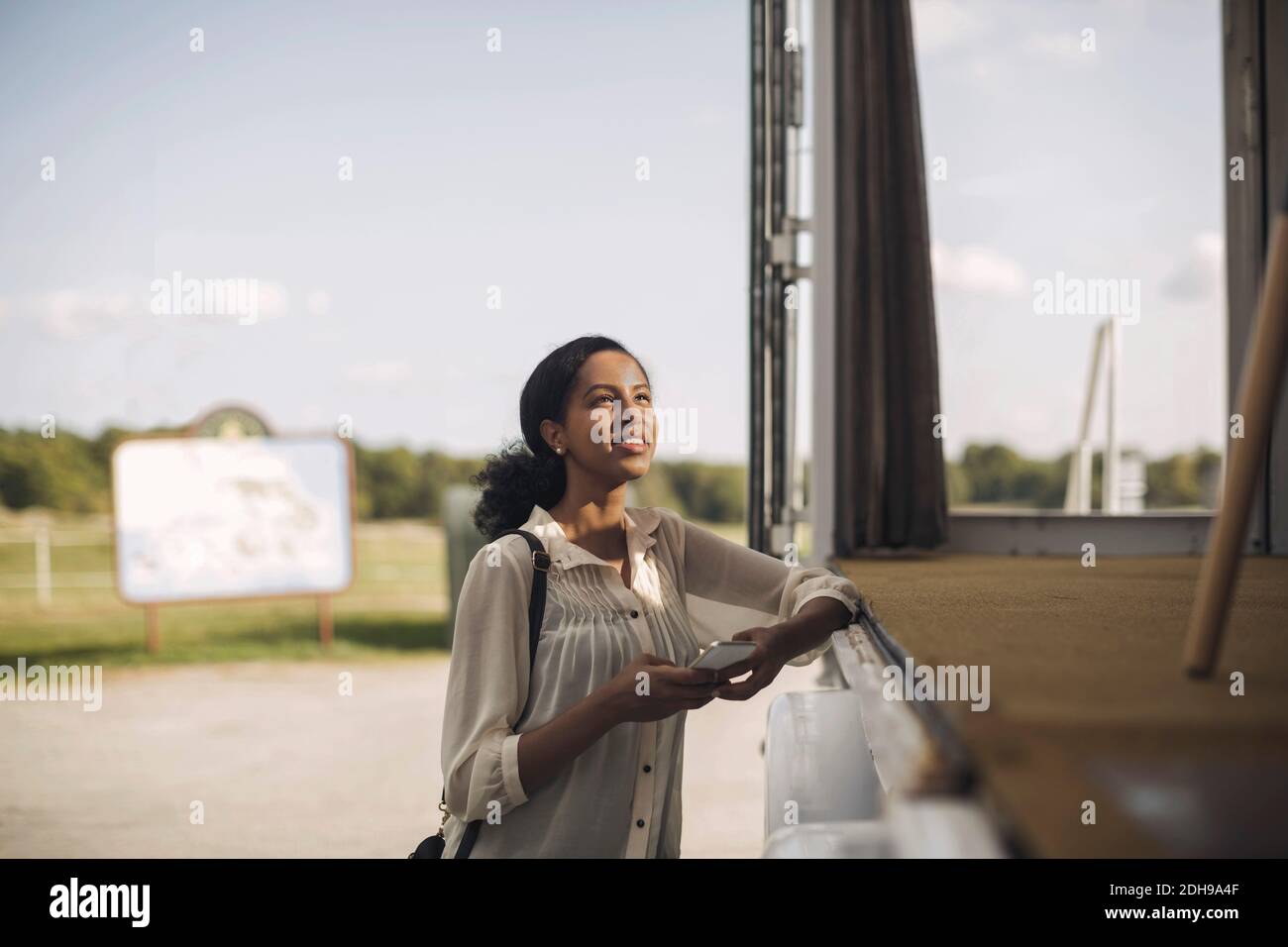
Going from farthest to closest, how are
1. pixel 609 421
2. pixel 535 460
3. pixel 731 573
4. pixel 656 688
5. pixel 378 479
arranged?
pixel 378 479 < pixel 731 573 < pixel 535 460 < pixel 609 421 < pixel 656 688

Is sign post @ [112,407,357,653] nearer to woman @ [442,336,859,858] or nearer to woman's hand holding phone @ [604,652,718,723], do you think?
woman @ [442,336,859,858]

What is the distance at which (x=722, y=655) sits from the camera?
1.22m

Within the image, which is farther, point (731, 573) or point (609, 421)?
point (731, 573)

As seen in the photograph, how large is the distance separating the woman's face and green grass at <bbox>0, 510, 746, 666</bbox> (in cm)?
504

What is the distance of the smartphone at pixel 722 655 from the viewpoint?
3.95 feet

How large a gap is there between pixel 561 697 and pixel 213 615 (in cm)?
823

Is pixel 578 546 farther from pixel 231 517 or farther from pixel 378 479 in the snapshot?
pixel 378 479

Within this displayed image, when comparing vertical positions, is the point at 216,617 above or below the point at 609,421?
below

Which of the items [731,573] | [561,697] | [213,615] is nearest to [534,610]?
[561,697]

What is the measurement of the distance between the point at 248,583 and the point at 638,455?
4997mm

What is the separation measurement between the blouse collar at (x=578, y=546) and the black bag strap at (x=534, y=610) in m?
0.03

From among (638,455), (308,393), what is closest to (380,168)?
(308,393)

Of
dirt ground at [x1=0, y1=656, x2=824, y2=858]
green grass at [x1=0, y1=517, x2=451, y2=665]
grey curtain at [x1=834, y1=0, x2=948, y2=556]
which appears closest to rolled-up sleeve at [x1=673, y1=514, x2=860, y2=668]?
grey curtain at [x1=834, y1=0, x2=948, y2=556]
